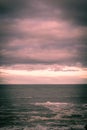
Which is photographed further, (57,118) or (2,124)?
(57,118)

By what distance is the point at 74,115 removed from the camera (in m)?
81.5

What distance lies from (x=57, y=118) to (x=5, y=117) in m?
16.6

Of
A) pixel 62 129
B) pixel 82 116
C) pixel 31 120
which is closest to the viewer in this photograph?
pixel 62 129

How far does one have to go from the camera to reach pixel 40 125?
6619cm

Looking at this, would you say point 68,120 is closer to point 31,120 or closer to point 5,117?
point 31,120

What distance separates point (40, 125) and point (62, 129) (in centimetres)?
754

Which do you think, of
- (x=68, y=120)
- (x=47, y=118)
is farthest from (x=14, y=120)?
(x=68, y=120)

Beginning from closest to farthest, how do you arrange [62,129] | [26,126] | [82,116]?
[62,129], [26,126], [82,116]

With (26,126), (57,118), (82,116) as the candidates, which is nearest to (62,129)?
(26,126)

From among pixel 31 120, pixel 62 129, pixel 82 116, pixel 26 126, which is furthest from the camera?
pixel 82 116

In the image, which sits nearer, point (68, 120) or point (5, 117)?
point (68, 120)

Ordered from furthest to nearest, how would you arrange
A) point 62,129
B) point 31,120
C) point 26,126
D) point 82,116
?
point 82,116 < point 31,120 < point 26,126 < point 62,129

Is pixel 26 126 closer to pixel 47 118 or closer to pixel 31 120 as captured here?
pixel 31 120

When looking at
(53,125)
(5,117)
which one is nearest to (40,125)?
(53,125)
